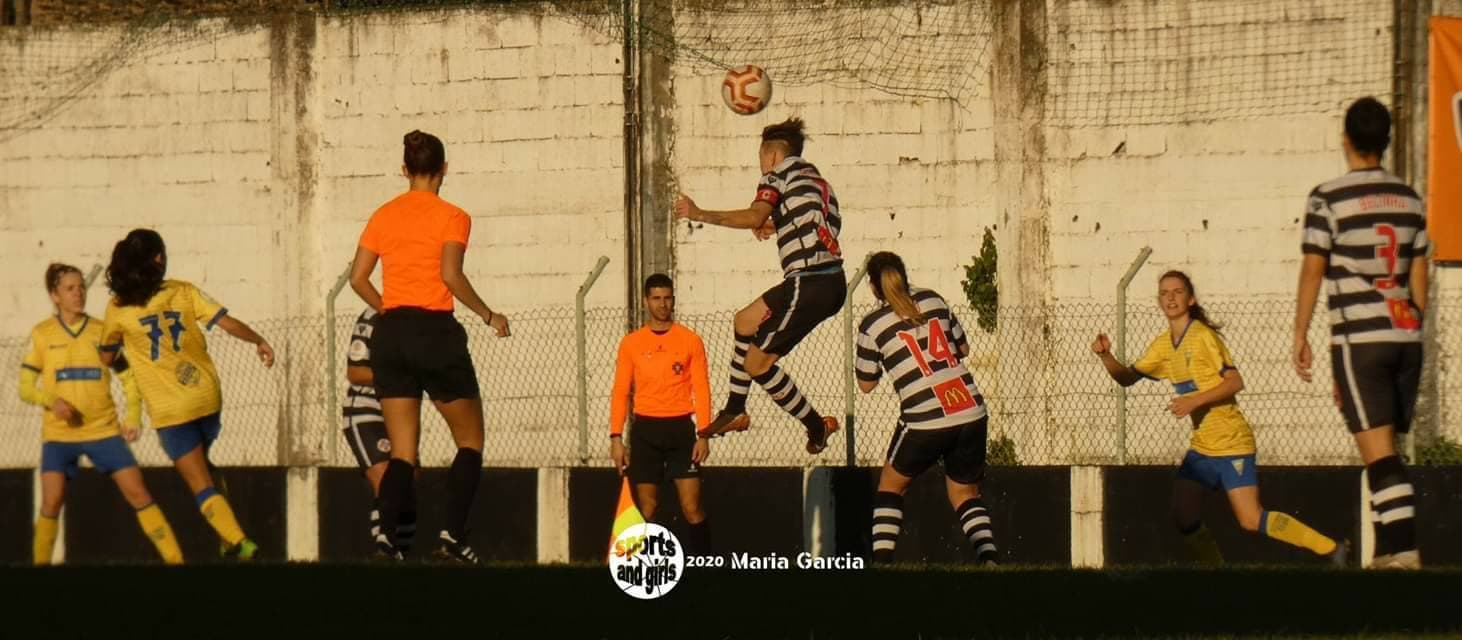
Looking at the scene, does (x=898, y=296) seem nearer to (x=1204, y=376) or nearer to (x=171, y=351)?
(x=1204, y=376)

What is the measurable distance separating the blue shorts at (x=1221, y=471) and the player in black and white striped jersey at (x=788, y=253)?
2.26 metres

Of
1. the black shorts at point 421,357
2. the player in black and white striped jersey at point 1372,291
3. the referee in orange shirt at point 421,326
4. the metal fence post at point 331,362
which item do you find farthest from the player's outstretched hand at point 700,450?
the metal fence post at point 331,362

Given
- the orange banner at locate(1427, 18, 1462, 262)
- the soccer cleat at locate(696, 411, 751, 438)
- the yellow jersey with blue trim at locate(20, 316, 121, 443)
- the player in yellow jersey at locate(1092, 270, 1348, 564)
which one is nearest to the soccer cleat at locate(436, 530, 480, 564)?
the soccer cleat at locate(696, 411, 751, 438)

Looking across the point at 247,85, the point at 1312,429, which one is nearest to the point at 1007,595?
the point at 1312,429

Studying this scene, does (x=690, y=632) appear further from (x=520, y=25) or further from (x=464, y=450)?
(x=520, y=25)

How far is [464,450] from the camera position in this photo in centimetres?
1062

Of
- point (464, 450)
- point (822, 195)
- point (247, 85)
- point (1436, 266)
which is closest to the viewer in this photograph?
point (464, 450)

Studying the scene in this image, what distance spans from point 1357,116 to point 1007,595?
2.50 metres

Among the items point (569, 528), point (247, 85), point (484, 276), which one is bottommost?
point (569, 528)

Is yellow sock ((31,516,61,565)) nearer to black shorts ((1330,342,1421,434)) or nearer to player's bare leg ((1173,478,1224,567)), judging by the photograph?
player's bare leg ((1173,478,1224,567))

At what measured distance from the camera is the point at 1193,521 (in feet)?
38.3

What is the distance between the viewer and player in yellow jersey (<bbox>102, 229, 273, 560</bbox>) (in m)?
11.9

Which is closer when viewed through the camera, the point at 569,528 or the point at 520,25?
the point at 569,528

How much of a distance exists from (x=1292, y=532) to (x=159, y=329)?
582 centimetres
